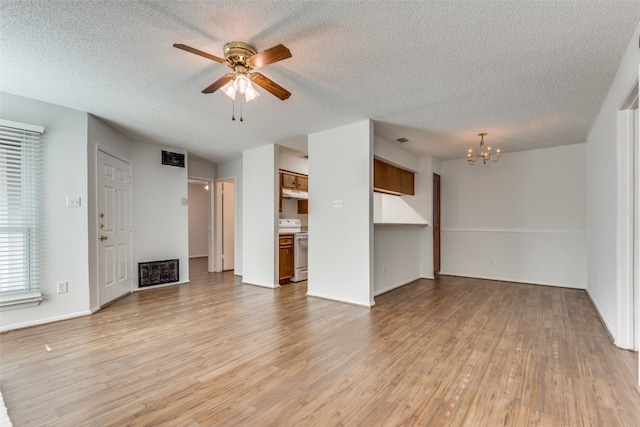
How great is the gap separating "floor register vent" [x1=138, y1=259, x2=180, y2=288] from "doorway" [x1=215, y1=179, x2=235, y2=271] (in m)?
1.47

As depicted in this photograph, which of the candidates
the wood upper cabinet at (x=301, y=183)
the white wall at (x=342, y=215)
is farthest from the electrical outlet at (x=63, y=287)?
the wood upper cabinet at (x=301, y=183)

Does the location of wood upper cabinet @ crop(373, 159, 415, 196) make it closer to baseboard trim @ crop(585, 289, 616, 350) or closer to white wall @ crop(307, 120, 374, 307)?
white wall @ crop(307, 120, 374, 307)

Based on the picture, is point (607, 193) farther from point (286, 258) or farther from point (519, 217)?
point (286, 258)

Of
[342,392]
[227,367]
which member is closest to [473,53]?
[342,392]

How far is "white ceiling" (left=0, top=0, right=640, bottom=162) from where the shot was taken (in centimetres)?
192

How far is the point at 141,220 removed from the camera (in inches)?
203

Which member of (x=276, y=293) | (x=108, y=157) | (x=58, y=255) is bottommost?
(x=276, y=293)

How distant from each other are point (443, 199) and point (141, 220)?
586 cm

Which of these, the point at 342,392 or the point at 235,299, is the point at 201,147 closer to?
the point at 235,299

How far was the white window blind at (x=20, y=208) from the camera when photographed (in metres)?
3.15

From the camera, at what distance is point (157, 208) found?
536cm

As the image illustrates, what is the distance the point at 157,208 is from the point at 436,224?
5393 mm

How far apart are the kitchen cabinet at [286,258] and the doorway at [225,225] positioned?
2.18 m

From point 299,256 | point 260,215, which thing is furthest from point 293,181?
point 299,256
